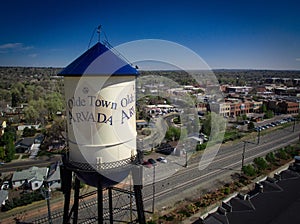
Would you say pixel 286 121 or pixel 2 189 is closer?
pixel 2 189

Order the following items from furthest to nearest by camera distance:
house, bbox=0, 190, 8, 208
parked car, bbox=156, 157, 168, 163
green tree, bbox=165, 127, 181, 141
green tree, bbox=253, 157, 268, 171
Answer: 1. green tree, bbox=165, 127, 181, 141
2. parked car, bbox=156, 157, 168, 163
3. green tree, bbox=253, 157, 268, 171
4. house, bbox=0, 190, 8, 208

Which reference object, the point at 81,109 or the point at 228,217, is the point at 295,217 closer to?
the point at 228,217

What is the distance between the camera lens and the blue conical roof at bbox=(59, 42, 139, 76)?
335 cm

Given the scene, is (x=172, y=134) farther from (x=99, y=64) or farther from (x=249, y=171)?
(x=99, y=64)

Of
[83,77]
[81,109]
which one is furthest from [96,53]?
[81,109]

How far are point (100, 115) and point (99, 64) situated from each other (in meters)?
0.78

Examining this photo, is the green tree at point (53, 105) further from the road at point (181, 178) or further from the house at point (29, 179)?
the road at point (181, 178)

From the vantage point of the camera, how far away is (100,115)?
3455mm

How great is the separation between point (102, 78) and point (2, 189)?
350 inches

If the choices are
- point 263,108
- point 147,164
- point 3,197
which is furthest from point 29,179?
point 263,108

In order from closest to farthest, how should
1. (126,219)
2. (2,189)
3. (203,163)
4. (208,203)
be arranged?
(126,219) < (208,203) < (2,189) < (203,163)

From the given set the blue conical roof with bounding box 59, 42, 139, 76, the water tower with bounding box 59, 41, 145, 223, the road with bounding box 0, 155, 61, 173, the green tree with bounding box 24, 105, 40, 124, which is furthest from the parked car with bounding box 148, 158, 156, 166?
the green tree with bounding box 24, 105, 40, 124

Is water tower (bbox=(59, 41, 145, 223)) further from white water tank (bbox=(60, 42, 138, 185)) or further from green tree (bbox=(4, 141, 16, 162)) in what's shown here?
green tree (bbox=(4, 141, 16, 162))

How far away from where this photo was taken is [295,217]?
5188mm
